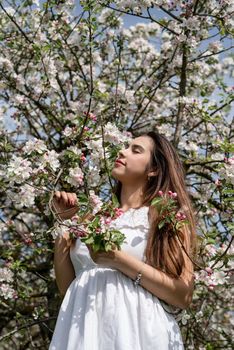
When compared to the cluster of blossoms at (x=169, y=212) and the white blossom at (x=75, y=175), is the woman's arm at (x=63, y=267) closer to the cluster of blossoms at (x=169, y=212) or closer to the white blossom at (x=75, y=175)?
the white blossom at (x=75, y=175)

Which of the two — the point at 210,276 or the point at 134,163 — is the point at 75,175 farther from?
the point at 210,276

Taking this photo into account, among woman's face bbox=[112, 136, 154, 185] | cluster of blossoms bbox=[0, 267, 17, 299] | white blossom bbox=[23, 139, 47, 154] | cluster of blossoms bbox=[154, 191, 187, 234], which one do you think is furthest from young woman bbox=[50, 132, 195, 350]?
cluster of blossoms bbox=[0, 267, 17, 299]

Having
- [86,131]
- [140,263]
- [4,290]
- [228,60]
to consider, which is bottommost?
[4,290]


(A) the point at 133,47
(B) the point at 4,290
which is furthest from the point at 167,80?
(B) the point at 4,290

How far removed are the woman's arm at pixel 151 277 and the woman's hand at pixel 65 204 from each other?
0.23 meters

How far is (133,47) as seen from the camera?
4754 mm

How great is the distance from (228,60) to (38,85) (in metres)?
2.24

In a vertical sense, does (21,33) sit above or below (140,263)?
above

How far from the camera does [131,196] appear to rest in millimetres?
2318

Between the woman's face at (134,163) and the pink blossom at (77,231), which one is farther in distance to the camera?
the woman's face at (134,163)

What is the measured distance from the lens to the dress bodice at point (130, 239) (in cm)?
210

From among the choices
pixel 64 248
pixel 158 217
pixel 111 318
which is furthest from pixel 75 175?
pixel 111 318

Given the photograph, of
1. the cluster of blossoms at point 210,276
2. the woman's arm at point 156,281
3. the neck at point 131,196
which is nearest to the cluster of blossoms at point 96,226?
the woman's arm at point 156,281

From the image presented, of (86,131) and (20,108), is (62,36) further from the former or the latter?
(86,131)
